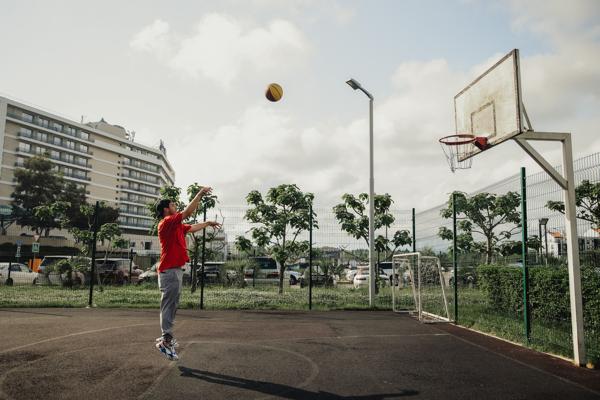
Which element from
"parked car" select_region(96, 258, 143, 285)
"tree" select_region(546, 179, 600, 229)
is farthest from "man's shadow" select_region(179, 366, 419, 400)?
"parked car" select_region(96, 258, 143, 285)

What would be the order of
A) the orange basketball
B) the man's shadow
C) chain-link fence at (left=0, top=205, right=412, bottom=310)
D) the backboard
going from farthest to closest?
1. chain-link fence at (left=0, top=205, right=412, bottom=310)
2. the orange basketball
3. the backboard
4. the man's shadow

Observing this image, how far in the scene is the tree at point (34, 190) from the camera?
56594mm

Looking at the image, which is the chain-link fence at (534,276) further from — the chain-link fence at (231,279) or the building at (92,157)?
the building at (92,157)

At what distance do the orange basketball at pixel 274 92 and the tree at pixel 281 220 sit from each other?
18.4 feet

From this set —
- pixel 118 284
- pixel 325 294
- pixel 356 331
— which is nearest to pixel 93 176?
pixel 118 284

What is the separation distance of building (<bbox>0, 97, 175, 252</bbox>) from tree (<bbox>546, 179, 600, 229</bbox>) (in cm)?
5973

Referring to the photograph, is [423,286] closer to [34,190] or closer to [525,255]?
[525,255]

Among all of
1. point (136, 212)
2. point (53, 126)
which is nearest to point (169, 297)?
point (53, 126)

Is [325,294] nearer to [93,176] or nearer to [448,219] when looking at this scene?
[448,219]

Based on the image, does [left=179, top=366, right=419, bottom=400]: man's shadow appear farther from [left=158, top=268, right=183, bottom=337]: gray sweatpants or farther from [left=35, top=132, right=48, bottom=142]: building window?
[left=35, top=132, right=48, bottom=142]: building window

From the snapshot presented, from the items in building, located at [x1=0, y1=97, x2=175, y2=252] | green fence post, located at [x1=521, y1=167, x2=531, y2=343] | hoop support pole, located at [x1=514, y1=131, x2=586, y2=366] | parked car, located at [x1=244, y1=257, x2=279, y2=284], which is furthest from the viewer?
building, located at [x1=0, y1=97, x2=175, y2=252]

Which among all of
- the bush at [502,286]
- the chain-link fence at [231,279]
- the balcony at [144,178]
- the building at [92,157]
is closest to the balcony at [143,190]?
the building at [92,157]

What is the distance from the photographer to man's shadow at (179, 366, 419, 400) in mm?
4316

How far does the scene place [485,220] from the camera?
10898mm
